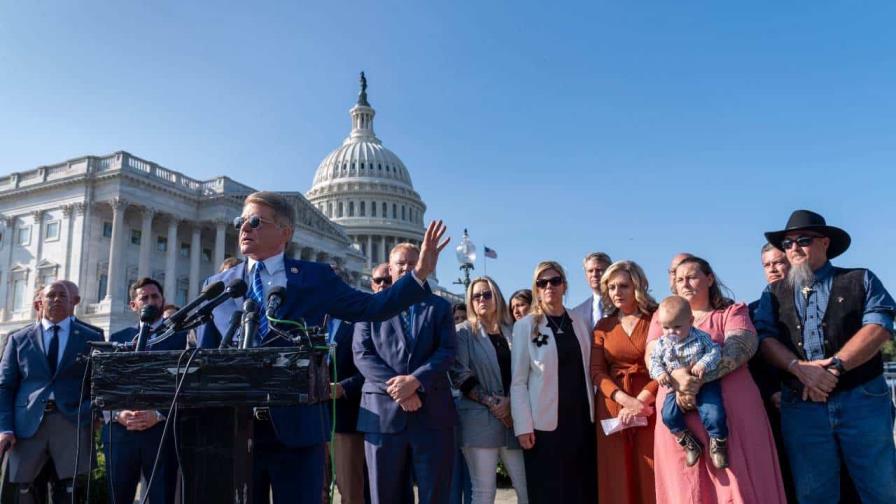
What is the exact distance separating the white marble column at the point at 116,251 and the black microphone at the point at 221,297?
42.3 m

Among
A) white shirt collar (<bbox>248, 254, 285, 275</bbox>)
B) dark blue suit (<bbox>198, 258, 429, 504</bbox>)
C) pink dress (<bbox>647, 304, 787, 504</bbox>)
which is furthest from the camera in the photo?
pink dress (<bbox>647, 304, 787, 504</bbox>)

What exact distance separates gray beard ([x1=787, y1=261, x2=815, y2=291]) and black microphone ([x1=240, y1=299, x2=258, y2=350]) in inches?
150

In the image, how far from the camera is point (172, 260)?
1778 inches

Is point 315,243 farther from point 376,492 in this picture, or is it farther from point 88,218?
point 376,492

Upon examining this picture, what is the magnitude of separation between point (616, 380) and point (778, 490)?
55.4 inches

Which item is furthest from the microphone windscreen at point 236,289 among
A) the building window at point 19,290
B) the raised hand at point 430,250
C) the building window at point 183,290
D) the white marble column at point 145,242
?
the building window at point 19,290

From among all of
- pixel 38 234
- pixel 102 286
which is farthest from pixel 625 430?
pixel 38 234

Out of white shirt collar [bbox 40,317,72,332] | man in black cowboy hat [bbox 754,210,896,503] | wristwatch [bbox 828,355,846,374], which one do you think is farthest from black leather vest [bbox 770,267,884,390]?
white shirt collar [bbox 40,317,72,332]

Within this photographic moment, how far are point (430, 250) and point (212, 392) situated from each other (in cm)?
140

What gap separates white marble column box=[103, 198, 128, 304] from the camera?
41.4 meters

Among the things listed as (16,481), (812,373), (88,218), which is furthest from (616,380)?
(88,218)

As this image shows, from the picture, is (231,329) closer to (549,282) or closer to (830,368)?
(549,282)

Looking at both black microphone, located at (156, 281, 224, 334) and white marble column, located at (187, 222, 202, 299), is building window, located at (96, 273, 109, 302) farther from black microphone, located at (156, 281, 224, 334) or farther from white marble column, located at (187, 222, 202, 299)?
black microphone, located at (156, 281, 224, 334)

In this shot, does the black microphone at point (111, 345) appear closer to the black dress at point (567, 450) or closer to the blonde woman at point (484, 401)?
the blonde woman at point (484, 401)
